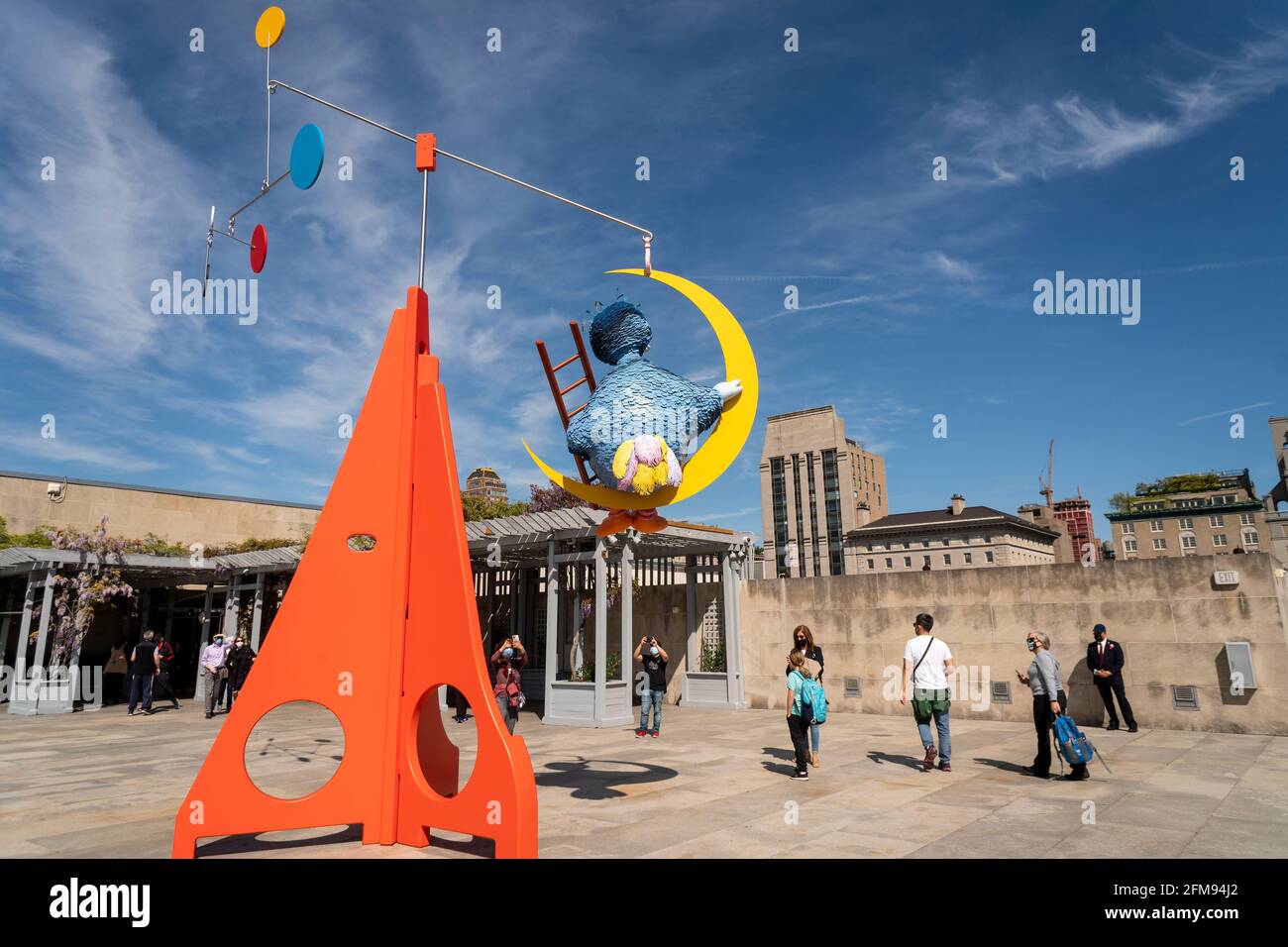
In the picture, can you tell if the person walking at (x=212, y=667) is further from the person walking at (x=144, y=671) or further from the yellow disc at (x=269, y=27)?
the yellow disc at (x=269, y=27)

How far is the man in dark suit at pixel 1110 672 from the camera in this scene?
11.4 m

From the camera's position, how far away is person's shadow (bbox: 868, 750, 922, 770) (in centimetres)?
910

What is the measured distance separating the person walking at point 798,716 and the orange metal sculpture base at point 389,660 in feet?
13.2

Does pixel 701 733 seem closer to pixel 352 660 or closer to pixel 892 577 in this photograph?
pixel 892 577

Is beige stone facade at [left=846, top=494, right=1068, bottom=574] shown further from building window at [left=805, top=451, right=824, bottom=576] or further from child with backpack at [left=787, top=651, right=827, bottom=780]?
child with backpack at [left=787, top=651, right=827, bottom=780]

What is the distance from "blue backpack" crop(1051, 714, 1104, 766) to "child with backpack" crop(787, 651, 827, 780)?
2482 millimetres

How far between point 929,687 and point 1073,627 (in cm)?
559

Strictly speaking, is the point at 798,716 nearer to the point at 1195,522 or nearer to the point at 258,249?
the point at 258,249

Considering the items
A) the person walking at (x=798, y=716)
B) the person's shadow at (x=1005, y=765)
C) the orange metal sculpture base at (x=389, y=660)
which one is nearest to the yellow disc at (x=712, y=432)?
the orange metal sculpture base at (x=389, y=660)

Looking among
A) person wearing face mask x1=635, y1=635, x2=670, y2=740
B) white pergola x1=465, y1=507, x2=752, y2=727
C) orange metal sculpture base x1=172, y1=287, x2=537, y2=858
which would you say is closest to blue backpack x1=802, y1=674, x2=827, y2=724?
person wearing face mask x1=635, y1=635, x2=670, y2=740
